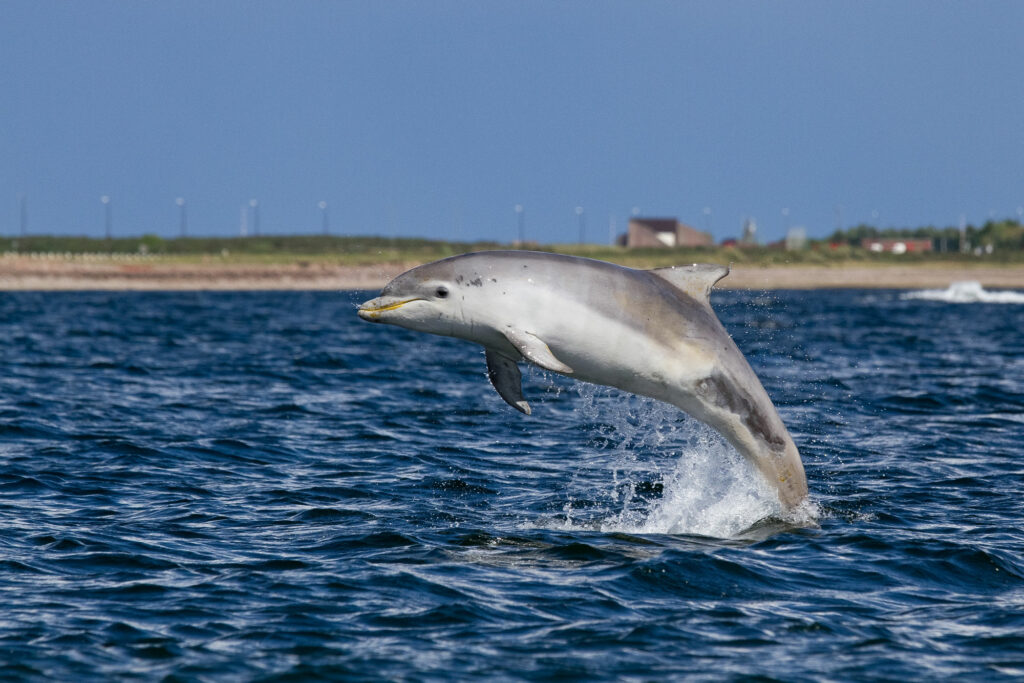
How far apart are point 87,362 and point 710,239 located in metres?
171

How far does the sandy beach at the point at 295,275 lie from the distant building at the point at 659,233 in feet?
133

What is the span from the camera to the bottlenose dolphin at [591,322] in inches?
448

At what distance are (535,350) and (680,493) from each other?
4.30 metres

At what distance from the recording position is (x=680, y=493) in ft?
48.2

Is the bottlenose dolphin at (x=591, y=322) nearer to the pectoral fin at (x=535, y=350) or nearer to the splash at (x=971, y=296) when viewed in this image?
the pectoral fin at (x=535, y=350)

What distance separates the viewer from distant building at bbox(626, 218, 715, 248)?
18338cm

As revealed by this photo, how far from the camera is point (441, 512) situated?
548 inches

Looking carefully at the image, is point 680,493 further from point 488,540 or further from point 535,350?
point 535,350

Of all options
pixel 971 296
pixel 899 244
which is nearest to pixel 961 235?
pixel 899 244

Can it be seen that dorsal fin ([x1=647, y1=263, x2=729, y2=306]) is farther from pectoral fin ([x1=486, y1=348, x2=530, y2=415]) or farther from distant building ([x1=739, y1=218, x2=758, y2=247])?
distant building ([x1=739, y1=218, x2=758, y2=247])

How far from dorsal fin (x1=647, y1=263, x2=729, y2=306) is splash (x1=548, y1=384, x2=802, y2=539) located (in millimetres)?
1900

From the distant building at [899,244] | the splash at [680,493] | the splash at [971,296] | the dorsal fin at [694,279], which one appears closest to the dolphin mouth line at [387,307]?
the dorsal fin at [694,279]

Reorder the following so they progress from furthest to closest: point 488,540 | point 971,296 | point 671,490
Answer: point 971,296 → point 671,490 → point 488,540

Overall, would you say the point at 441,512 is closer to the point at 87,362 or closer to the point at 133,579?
the point at 133,579
